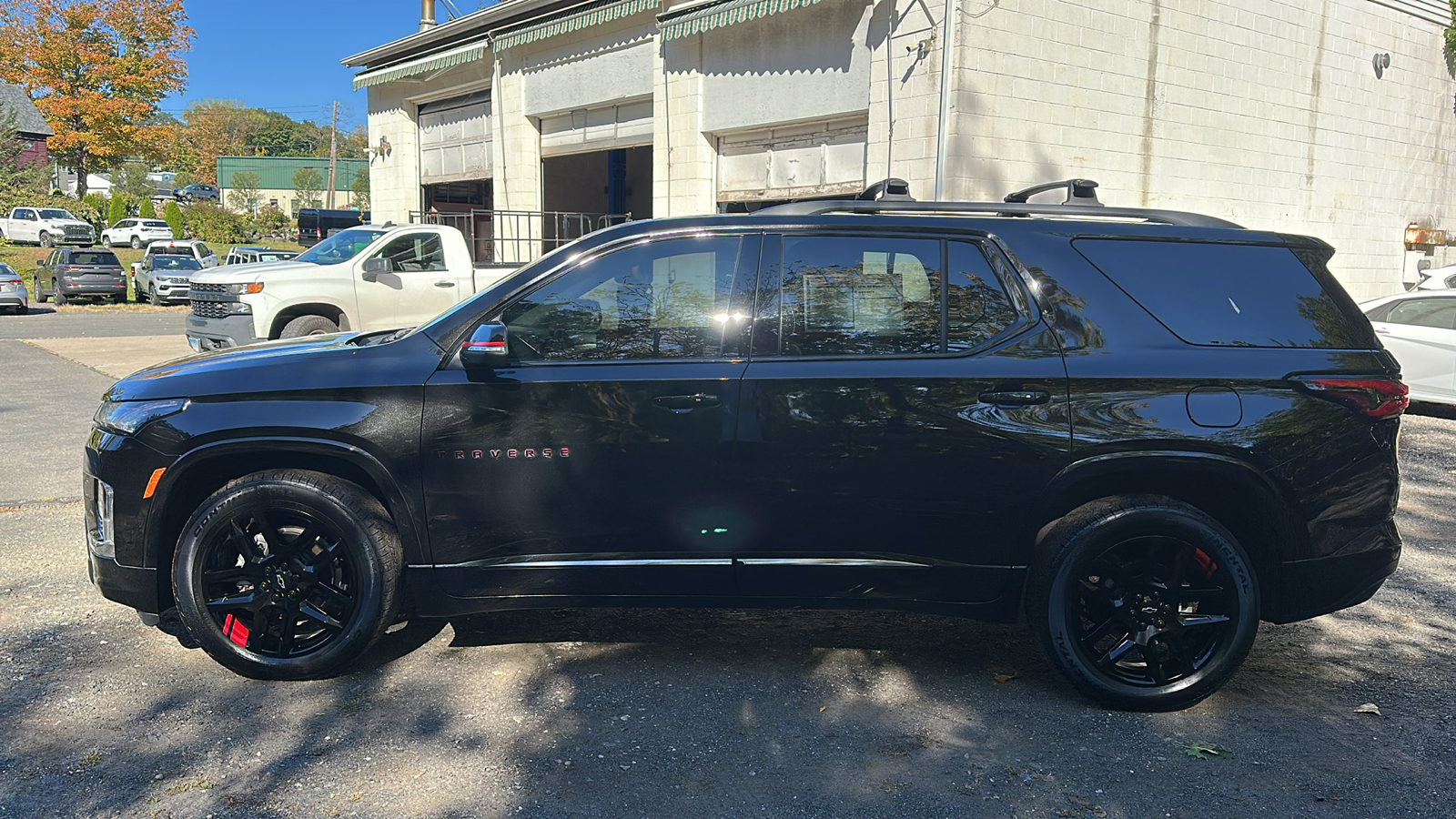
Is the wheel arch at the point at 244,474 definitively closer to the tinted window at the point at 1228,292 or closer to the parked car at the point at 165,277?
the tinted window at the point at 1228,292

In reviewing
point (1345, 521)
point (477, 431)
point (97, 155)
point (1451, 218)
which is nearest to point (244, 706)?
point (477, 431)

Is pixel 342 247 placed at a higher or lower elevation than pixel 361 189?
lower

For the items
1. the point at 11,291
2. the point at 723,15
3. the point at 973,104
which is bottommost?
the point at 11,291

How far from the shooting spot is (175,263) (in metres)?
30.2

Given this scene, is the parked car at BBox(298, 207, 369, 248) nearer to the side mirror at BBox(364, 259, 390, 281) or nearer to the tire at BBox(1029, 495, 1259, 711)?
the side mirror at BBox(364, 259, 390, 281)

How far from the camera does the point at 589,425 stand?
3.80 meters

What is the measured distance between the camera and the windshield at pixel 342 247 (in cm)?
1253

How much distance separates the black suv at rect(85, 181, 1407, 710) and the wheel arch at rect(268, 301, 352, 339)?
8.29 metres

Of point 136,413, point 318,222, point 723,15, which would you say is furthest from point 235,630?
point 318,222

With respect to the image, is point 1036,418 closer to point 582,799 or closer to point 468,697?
point 582,799

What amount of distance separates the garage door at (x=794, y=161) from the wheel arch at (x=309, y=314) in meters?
6.33

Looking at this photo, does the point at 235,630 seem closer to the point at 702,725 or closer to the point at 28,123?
the point at 702,725

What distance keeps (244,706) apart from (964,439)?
2822mm

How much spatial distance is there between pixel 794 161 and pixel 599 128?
16.8 feet
